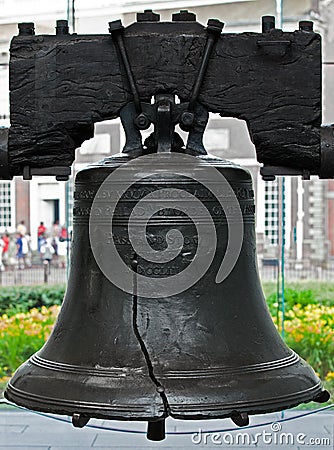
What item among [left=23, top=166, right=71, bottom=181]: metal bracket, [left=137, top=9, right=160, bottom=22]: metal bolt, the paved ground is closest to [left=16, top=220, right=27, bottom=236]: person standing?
the paved ground

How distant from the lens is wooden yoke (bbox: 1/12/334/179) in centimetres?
276

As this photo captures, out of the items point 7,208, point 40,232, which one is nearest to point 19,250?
point 40,232

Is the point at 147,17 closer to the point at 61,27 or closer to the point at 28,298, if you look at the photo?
the point at 61,27

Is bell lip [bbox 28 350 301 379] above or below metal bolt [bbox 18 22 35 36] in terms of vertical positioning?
below

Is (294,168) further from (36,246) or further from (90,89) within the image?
(36,246)

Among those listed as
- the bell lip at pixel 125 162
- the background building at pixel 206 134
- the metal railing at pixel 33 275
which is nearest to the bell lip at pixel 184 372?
the bell lip at pixel 125 162

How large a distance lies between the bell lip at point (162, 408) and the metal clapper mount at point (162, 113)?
75 cm

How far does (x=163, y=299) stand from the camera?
2691mm

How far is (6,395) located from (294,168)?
110 cm

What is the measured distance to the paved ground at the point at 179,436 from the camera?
21.1ft

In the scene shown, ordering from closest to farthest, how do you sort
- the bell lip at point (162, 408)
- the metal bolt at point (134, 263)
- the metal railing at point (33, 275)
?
the bell lip at point (162, 408)
the metal bolt at point (134, 263)
the metal railing at point (33, 275)

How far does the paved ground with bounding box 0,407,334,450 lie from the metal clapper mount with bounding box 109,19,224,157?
3951 mm

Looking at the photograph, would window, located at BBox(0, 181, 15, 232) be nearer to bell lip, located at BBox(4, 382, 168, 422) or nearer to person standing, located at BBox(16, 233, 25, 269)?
person standing, located at BBox(16, 233, 25, 269)

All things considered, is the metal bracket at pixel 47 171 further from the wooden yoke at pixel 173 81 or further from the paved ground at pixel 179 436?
the paved ground at pixel 179 436
